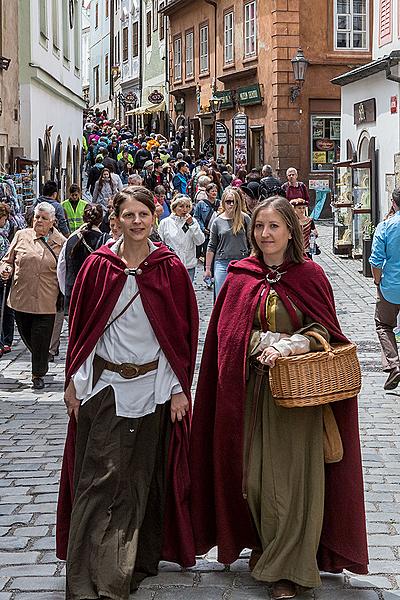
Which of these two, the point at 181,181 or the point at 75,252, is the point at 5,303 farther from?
the point at 181,181

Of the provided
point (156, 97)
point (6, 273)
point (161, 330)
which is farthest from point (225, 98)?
point (161, 330)

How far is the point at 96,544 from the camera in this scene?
203 inches

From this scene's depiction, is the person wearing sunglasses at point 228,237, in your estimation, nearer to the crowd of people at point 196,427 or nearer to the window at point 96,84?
the crowd of people at point 196,427

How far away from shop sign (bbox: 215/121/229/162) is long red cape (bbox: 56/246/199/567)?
3067 cm

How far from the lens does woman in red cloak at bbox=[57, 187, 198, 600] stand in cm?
524

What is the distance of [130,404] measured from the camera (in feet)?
17.4

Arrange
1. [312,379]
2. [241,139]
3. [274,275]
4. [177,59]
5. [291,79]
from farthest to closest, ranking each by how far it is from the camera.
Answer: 1. [177,59]
2. [241,139]
3. [291,79]
4. [274,275]
5. [312,379]

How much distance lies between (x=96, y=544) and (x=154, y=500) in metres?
0.39

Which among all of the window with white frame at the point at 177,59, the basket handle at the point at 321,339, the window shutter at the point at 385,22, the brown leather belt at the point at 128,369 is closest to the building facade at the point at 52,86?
the window shutter at the point at 385,22

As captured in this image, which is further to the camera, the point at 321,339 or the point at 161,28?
the point at 161,28

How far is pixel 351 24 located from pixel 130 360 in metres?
28.4

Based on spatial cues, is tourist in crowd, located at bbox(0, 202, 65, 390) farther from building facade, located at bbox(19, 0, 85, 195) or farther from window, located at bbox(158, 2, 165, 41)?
window, located at bbox(158, 2, 165, 41)

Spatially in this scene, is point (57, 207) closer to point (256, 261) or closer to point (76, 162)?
point (256, 261)

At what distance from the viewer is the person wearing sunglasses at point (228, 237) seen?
42.5 ft
